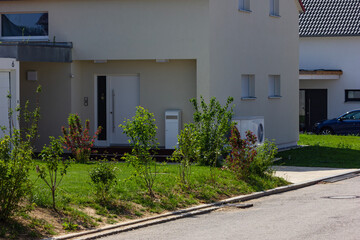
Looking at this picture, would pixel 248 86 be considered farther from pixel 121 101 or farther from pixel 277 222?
pixel 277 222

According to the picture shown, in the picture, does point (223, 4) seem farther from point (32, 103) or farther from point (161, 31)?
point (32, 103)

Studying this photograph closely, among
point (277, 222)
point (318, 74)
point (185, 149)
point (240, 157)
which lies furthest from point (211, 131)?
point (318, 74)

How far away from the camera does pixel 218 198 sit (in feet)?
46.5

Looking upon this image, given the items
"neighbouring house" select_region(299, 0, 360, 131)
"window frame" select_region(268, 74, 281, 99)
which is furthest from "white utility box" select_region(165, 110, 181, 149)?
"neighbouring house" select_region(299, 0, 360, 131)

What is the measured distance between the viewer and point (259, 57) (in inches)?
977

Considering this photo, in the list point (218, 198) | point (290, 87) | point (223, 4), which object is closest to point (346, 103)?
point (290, 87)

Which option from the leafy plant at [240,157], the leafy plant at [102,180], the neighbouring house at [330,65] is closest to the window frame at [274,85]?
the leafy plant at [240,157]

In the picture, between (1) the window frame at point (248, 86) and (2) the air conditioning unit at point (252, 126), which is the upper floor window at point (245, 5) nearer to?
(1) the window frame at point (248, 86)

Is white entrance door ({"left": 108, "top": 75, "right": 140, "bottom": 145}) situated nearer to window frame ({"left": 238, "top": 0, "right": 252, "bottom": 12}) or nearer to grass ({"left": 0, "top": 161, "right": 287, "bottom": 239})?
window frame ({"left": 238, "top": 0, "right": 252, "bottom": 12})

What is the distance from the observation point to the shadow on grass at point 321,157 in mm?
21562

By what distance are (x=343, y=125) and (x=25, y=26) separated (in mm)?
17254

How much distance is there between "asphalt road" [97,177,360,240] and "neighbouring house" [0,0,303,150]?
801 centimetres

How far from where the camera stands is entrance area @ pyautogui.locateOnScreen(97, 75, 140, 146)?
22875 millimetres

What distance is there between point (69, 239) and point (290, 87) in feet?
60.3
